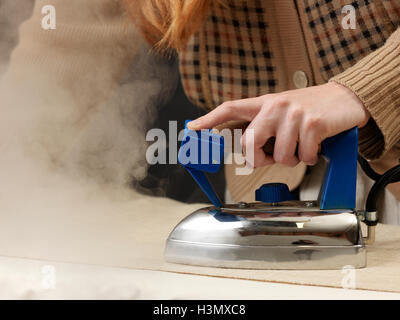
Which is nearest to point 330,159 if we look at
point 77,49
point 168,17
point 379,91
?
point 379,91

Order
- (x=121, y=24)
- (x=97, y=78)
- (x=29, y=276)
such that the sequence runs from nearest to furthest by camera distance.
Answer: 1. (x=29, y=276)
2. (x=121, y=24)
3. (x=97, y=78)

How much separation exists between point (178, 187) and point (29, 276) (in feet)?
3.39

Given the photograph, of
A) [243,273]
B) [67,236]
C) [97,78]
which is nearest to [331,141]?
[243,273]

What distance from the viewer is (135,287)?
561mm

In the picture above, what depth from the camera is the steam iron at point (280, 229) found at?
652 millimetres

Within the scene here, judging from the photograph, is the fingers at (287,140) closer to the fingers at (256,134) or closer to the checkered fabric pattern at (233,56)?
the fingers at (256,134)

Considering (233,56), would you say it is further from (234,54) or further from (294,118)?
(294,118)

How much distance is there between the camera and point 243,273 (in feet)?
2.09

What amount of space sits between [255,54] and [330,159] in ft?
1.62

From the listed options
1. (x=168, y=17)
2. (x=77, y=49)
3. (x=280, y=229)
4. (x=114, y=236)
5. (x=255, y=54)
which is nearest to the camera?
(x=280, y=229)

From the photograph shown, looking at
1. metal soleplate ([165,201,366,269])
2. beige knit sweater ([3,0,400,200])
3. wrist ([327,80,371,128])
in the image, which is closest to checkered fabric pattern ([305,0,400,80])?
beige knit sweater ([3,0,400,200])

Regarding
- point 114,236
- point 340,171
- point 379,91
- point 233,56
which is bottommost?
point 114,236

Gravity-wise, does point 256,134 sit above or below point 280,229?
above
